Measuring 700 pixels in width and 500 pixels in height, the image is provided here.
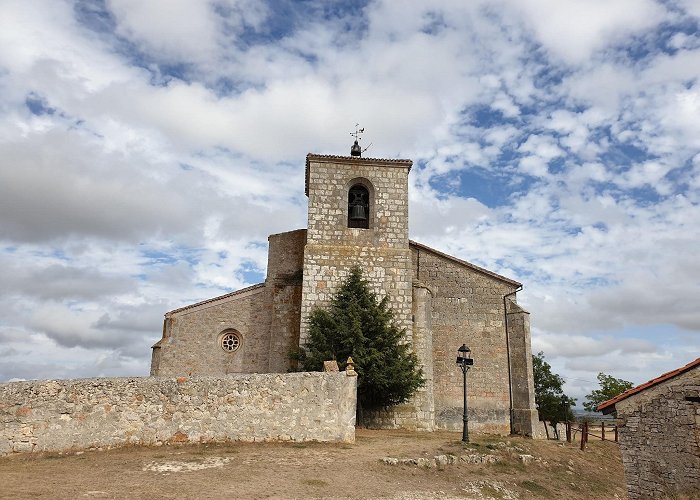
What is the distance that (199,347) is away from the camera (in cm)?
2128

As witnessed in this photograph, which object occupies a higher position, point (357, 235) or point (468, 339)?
point (357, 235)

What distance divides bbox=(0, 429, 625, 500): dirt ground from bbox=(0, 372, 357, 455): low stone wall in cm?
33

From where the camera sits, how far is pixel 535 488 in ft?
40.2

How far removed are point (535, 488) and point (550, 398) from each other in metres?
20.9

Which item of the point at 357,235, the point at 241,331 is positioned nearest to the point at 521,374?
the point at 357,235

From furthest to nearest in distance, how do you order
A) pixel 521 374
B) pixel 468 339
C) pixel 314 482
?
pixel 468 339, pixel 521 374, pixel 314 482

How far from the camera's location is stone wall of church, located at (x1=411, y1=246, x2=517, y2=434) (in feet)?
69.1

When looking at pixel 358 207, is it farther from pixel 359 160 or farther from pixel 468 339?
pixel 468 339

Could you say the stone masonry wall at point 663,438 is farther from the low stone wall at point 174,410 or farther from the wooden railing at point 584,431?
the low stone wall at point 174,410

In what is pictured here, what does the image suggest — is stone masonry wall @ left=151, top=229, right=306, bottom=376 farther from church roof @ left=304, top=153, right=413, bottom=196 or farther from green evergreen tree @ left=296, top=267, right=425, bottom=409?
church roof @ left=304, top=153, right=413, bottom=196

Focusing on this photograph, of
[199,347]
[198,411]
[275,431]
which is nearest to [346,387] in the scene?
[275,431]

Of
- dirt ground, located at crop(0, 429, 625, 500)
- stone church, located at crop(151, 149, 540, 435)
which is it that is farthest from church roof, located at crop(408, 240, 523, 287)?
dirt ground, located at crop(0, 429, 625, 500)

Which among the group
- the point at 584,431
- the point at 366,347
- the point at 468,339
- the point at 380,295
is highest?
the point at 380,295

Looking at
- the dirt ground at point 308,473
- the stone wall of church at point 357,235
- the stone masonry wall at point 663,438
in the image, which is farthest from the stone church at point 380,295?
the stone masonry wall at point 663,438
